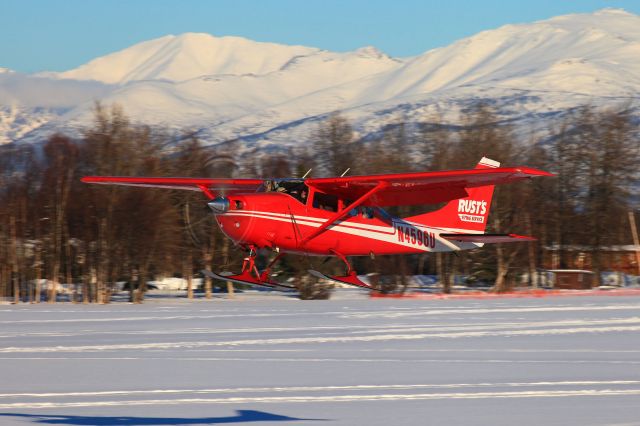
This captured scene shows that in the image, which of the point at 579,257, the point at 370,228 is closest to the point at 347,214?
the point at 370,228

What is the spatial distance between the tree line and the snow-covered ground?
21538 mm

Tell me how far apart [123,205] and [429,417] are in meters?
34.7

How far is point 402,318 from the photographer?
2036 centimetres

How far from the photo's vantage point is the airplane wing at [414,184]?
22.1 metres

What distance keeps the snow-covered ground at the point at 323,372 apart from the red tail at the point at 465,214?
6875mm

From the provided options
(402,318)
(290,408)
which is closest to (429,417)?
(290,408)

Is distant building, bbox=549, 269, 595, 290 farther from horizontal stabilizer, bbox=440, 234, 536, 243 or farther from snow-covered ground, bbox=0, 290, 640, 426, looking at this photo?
snow-covered ground, bbox=0, 290, 640, 426

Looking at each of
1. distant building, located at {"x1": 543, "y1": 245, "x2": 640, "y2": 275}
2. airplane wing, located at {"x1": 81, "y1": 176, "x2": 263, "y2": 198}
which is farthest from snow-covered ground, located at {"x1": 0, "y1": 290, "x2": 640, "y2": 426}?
distant building, located at {"x1": 543, "y1": 245, "x2": 640, "y2": 275}

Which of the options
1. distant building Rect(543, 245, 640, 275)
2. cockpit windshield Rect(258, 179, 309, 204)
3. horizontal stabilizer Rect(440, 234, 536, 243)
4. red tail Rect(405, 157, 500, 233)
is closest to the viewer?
cockpit windshield Rect(258, 179, 309, 204)

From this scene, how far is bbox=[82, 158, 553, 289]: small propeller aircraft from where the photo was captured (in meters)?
21.2

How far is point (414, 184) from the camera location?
78.5ft

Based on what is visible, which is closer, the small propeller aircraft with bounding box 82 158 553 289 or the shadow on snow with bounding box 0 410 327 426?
the shadow on snow with bounding box 0 410 327 426

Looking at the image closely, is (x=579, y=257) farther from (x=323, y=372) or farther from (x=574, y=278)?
(x=323, y=372)

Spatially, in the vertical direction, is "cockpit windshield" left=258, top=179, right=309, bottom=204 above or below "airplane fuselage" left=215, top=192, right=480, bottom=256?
above
